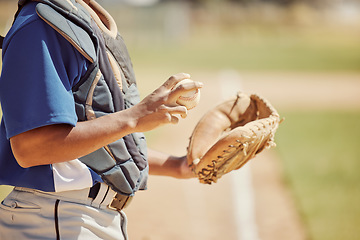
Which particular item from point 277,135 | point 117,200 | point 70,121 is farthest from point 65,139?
point 277,135

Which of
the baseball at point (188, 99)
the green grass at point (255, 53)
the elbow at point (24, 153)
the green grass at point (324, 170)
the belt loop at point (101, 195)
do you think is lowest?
the green grass at point (255, 53)

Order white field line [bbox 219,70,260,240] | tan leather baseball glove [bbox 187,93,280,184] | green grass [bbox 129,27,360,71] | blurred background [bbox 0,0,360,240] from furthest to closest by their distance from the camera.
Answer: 1. green grass [bbox 129,27,360,71]
2. blurred background [bbox 0,0,360,240]
3. white field line [bbox 219,70,260,240]
4. tan leather baseball glove [bbox 187,93,280,184]

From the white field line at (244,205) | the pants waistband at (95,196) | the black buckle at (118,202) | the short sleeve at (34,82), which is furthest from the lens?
the white field line at (244,205)

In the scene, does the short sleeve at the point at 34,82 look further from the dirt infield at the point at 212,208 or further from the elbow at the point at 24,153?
the dirt infield at the point at 212,208

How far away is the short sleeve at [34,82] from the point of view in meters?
1.49

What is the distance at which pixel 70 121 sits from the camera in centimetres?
152

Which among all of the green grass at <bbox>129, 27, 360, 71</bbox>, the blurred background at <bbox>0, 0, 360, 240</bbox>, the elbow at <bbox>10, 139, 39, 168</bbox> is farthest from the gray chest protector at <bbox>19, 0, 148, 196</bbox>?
the green grass at <bbox>129, 27, 360, 71</bbox>

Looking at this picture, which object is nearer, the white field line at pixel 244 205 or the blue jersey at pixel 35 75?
the blue jersey at pixel 35 75

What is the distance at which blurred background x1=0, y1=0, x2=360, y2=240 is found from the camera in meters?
5.09

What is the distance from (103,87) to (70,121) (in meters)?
0.24

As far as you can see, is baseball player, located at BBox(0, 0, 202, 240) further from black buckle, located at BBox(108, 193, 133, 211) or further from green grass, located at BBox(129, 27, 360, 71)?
green grass, located at BBox(129, 27, 360, 71)

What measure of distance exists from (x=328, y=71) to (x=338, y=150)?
44.3 ft

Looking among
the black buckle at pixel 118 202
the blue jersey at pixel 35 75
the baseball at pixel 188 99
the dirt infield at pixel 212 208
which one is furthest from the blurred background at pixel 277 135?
the blue jersey at pixel 35 75

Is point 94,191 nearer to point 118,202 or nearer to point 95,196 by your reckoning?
point 95,196
